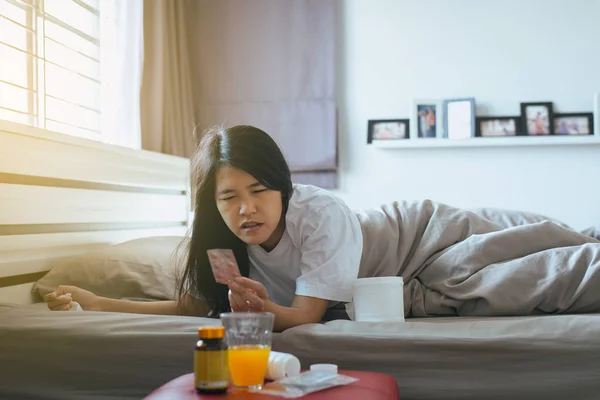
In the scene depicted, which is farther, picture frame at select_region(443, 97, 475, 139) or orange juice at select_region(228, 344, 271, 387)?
picture frame at select_region(443, 97, 475, 139)

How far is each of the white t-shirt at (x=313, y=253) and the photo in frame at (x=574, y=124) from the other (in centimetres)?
200

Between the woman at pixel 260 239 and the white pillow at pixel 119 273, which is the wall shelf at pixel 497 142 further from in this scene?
the woman at pixel 260 239

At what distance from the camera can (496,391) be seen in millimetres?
1188

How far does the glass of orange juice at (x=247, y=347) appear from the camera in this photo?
99cm

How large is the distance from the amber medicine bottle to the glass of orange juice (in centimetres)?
2

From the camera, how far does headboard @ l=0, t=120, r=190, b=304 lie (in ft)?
6.20

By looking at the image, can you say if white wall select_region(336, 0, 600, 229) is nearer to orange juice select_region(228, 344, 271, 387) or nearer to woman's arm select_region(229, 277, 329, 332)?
woman's arm select_region(229, 277, 329, 332)

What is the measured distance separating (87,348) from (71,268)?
0.71 metres

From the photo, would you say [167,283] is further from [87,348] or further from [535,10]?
[535,10]

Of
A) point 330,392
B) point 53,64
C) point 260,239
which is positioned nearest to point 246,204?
point 260,239

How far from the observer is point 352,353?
1252 mm

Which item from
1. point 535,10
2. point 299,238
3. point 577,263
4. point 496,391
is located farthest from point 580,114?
point 496,391

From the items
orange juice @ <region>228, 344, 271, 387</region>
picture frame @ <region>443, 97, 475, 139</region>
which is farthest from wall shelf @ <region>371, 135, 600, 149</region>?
orange juice @ <region>228, 344, 271, 387</region>

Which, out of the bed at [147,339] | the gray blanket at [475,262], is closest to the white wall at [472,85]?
the gray blanket at [475,262]
